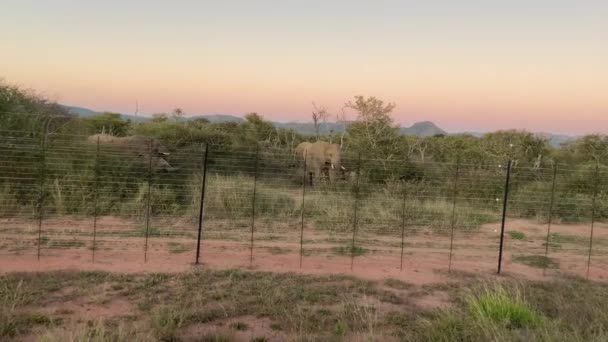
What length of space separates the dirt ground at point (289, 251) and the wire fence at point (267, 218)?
4 cm

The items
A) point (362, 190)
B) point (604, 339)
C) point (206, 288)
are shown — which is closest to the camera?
point (604, 339)

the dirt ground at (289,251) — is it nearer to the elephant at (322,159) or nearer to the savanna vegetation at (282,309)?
the savanna vegetation at (282,309)

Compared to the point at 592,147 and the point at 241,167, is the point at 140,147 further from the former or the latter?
the point at 592,147

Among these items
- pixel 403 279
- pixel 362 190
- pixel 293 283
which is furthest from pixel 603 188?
pixel 293 283

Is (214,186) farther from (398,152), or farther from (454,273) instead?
(398,152)

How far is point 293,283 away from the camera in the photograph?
6500 millimetres

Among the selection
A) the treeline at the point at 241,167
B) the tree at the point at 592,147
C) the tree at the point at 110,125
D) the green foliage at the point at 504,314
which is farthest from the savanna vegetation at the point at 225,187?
the tree at the point at 592,147

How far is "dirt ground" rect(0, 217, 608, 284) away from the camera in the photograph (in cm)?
733

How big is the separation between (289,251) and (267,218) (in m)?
3.19

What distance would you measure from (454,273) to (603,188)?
1246 centimetres

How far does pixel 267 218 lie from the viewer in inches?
463

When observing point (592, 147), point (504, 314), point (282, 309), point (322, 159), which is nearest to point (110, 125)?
point (322, 159)

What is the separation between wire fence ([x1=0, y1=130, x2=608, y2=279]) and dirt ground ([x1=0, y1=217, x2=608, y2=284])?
0.13 ft

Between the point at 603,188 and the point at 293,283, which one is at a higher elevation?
the point at 603,188
